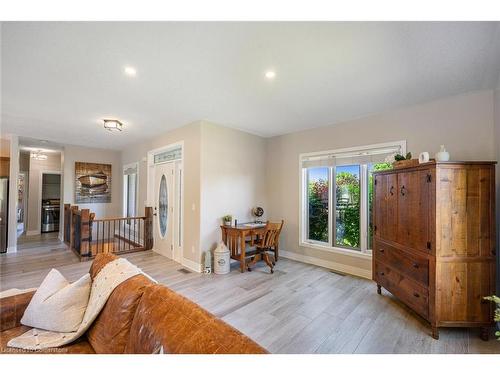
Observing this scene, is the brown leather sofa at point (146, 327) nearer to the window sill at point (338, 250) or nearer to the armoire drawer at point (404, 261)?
the armoire drawer at point (404, 261)

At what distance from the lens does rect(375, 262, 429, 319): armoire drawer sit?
7.15 ft

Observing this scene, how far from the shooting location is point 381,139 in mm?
3342

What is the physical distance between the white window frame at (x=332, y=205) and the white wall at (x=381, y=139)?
3.0 inches

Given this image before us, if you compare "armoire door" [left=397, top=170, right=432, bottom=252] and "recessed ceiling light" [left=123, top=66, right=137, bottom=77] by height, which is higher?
"recessed ceiling light" [left=123, top=66, right=137, bottom=77]

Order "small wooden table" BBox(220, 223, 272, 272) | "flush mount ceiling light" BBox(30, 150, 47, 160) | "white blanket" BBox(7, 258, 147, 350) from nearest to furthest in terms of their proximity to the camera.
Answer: "white blanket" BBox(7, 258, 147, 350)
"small wooden table" BBox(220, 223, 272, 272)
"flush mount ceiling light" BBox(30, 150, 47, 160)

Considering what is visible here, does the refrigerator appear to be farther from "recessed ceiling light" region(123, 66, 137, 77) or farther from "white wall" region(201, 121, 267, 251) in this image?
"recessed ceiling light" region(123, 66, 137, 77)

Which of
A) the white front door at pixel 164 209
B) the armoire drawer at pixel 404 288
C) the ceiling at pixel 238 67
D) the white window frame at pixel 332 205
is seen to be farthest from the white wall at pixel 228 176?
the armoire drawer at pixel 404 288

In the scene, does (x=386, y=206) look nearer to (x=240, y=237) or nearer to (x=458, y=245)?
(x=458, y=245)

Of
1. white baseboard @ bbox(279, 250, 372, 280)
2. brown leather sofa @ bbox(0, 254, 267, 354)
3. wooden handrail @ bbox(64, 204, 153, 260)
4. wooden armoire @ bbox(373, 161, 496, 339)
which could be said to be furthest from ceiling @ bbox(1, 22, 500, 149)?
white baseboard @ bbox(279, 250, 372, 280)

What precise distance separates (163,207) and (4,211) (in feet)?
10.6

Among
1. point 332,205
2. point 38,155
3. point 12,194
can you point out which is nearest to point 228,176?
point 332,205

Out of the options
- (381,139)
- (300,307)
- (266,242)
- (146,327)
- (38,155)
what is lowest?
(300,307)

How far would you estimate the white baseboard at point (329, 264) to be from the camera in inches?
138

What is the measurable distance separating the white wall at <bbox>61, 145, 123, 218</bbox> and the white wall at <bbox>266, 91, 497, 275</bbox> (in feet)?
15.5
